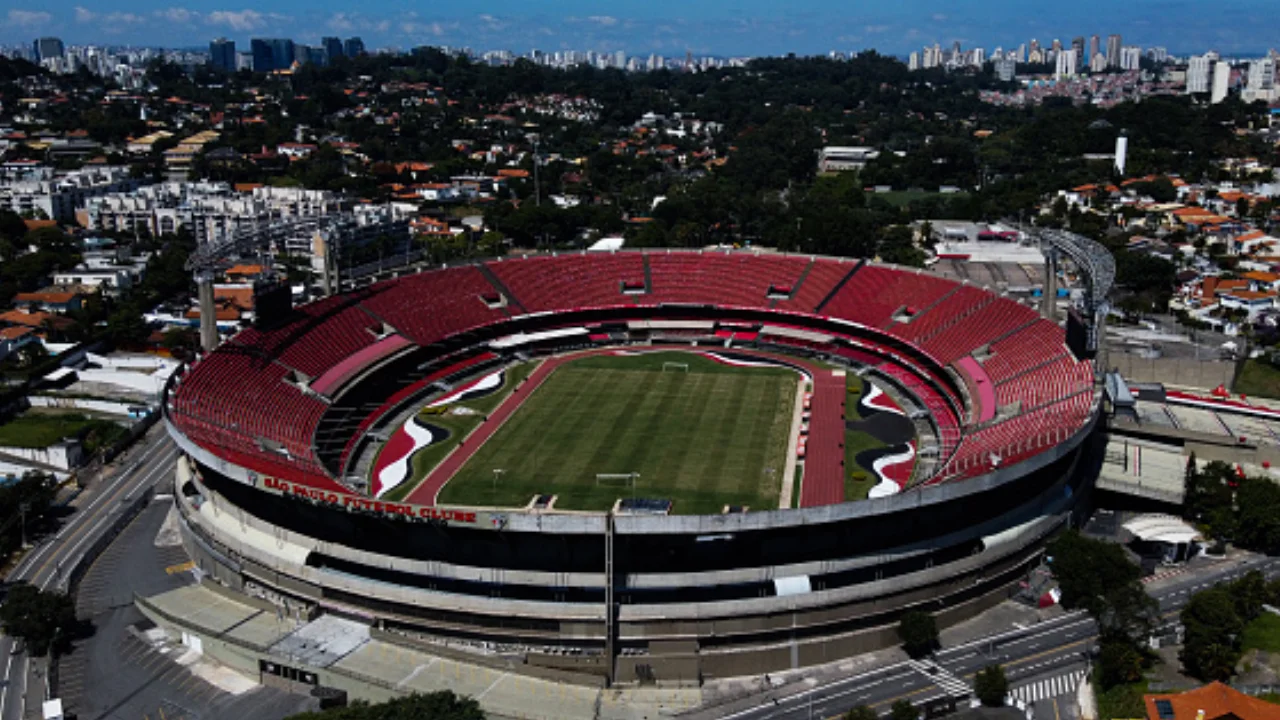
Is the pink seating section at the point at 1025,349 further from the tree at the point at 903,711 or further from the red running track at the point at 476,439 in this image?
the red running track at the point at 476,439

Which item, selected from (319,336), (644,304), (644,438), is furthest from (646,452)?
(644,304)

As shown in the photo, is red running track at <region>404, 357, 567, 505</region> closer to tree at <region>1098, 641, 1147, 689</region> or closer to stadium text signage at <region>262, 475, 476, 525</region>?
stadium text signage at <region>262, 475, 476, 525</region>

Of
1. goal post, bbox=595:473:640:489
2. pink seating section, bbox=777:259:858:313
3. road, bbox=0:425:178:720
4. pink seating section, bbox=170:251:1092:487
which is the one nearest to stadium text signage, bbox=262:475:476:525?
pink seating section, bbox=170:251:1092:487

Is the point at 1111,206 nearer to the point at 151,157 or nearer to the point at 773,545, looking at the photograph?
the point at 773,545

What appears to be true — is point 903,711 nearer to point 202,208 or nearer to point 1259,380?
point 1259,380

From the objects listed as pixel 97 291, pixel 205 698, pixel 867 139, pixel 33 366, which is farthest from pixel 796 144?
pixel 205 698
